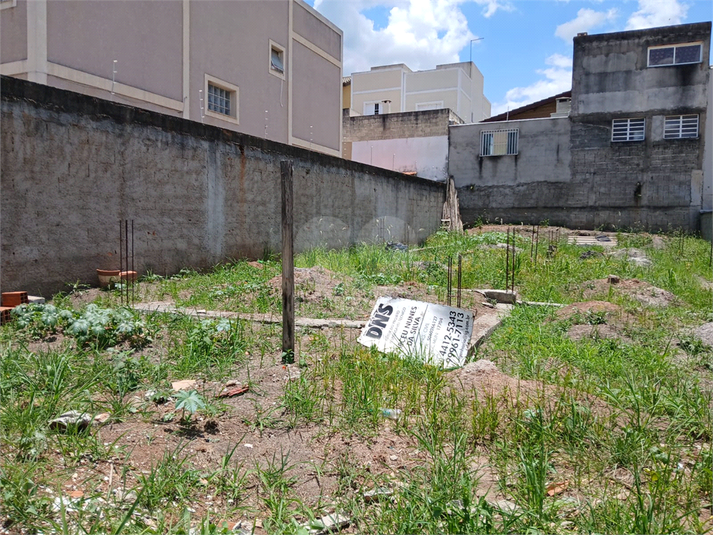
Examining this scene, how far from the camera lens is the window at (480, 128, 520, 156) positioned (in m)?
19.8

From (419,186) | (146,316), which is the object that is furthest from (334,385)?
(419,186)

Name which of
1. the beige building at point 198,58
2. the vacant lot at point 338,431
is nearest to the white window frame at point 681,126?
the beige building at point 198,58

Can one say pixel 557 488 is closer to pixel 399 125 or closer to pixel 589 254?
pixel 589 254

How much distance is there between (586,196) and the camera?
19125mm

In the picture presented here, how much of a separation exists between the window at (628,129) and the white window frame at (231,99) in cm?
1307

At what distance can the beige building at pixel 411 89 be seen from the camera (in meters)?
38.8

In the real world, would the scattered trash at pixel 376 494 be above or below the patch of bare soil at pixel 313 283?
below

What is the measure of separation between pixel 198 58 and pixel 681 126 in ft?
52.2

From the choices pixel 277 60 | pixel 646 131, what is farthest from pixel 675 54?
pixel 277 60

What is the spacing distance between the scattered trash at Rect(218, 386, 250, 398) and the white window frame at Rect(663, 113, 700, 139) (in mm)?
19371

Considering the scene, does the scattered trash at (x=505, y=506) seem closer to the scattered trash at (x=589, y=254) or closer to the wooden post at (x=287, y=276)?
the wooden post at (x=287, y=276)

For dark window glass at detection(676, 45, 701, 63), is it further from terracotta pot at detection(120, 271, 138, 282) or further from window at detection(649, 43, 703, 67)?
terracotta pot at detection(120, 271, 138, 282)

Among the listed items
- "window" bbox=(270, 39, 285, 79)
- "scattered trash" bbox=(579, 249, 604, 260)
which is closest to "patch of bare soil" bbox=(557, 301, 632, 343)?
"scattered trash" bbox=(579, 249, 604, 260)

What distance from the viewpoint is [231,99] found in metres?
15.2
